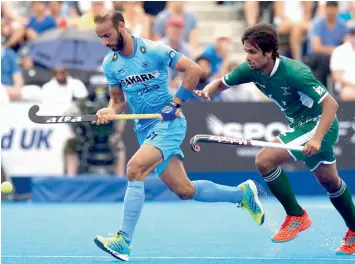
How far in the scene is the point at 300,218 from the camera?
8844 mm

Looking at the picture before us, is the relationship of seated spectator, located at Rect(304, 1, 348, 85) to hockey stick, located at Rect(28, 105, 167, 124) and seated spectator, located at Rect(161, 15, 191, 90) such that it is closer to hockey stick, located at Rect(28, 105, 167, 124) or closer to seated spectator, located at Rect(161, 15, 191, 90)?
seated spectator, located at Rect(161, 15, 191, 90)

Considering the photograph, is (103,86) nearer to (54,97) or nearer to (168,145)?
(54,97)

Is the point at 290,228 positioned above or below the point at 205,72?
above

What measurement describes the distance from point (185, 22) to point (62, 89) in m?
2.56

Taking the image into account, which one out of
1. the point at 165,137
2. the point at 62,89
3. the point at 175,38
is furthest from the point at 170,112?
the point at 175,38

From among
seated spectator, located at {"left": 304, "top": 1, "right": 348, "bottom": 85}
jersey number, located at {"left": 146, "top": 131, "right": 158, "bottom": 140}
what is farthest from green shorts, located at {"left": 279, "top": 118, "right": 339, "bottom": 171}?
seated spectator, located at {"left": 304, "top": 1, "right": 348, "bottom": 85}

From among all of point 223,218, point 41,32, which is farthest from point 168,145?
point 41,32

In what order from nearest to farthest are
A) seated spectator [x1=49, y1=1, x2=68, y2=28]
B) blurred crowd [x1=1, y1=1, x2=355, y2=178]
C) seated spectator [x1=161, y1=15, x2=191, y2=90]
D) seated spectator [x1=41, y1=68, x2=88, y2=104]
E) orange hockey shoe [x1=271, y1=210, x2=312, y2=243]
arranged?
orange hockey shoe [x1=271, y1=210, x2=312, y2=243] < blurred crowd [x1=1, y1=1, x2=355, y2=178] < seated spectator [x1=41, y1=68, x2=88, y2=104] < seated spectator [x1=161, y1=15, x2=191, y2=90] < seated spectator [x1=49, y1=1, x2=68, y2=28]

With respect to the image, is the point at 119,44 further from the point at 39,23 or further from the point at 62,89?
the point at 39,23

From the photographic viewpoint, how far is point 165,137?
27.8 ft

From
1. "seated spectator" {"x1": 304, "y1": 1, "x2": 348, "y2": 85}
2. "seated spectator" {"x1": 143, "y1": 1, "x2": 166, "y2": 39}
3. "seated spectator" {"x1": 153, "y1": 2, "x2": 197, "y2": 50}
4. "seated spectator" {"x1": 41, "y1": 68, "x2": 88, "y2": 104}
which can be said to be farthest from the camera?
"seated spectator" {"x1": 143, "y1": 1, "x2": 166, "y2": 39}

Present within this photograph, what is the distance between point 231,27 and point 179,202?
442 cm

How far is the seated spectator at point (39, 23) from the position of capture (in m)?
16.8

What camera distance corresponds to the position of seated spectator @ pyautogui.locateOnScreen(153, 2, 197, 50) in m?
15.9
